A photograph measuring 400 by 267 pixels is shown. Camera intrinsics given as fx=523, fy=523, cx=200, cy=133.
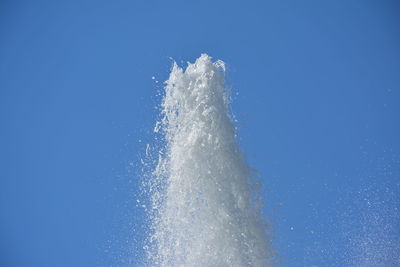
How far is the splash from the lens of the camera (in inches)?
682

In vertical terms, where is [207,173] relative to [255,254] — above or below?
above

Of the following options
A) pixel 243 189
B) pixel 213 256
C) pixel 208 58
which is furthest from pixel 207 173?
pixel 208 58

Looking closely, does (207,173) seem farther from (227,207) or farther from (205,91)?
(205,91)

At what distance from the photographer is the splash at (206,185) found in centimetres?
1731

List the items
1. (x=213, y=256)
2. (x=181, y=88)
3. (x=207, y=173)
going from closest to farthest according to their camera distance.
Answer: (x=213, y=256)
(x=207, y=173)
(x=181, y=88)

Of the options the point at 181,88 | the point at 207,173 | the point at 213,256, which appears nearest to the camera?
the point at 213,256

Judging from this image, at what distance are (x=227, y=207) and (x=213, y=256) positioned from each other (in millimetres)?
1704

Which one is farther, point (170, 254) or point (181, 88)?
point (181, 88)

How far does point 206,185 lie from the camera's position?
59.7ft

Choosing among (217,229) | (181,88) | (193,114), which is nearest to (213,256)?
(217,229)

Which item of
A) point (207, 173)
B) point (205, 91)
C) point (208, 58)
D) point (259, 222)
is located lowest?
point (259, 222)

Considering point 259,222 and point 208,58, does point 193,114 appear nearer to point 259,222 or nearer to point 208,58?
point 208,58

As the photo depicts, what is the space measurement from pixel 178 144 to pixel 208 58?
3593mm

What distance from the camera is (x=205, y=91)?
19406 mm
